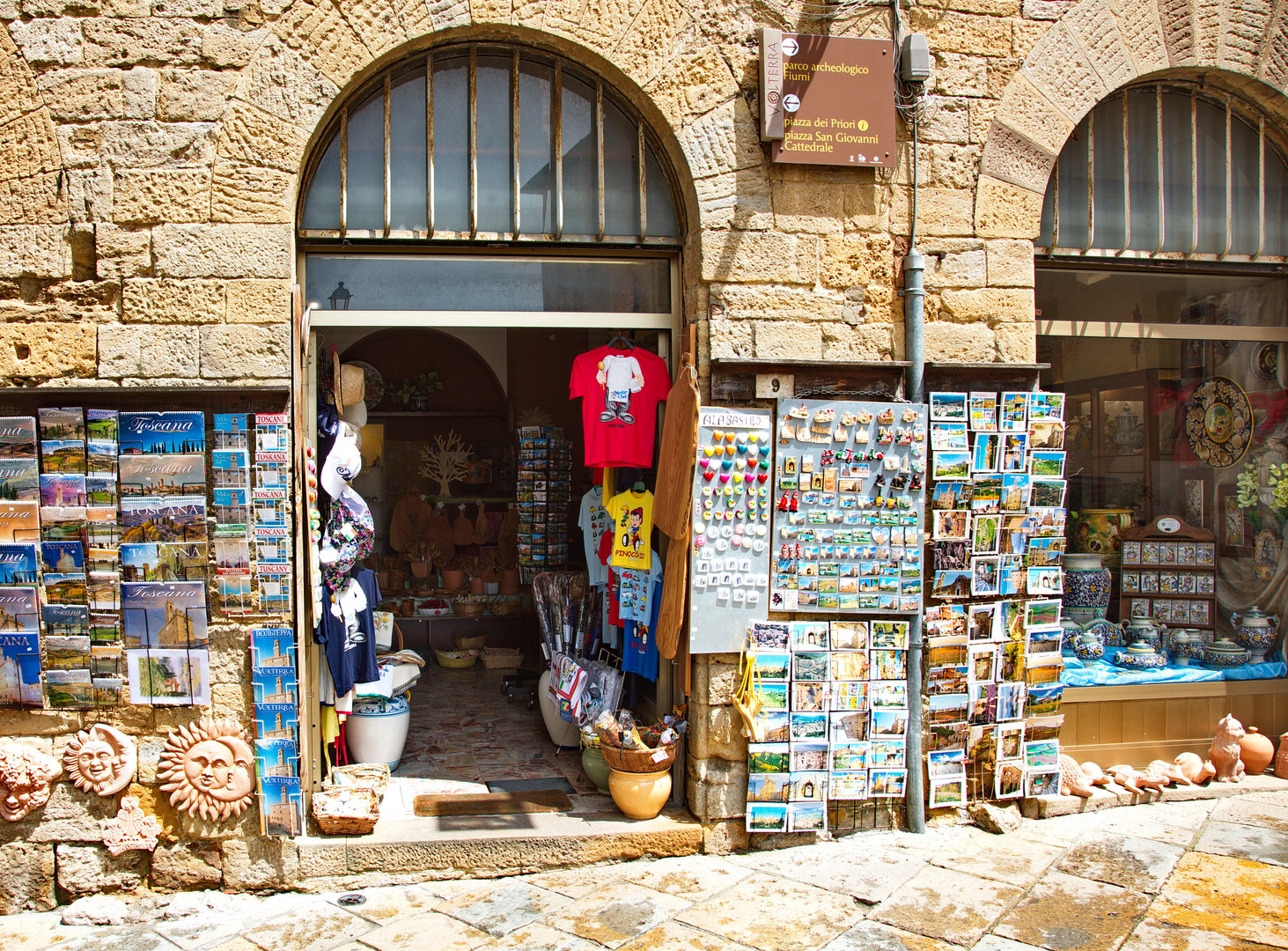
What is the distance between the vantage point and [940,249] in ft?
14.4

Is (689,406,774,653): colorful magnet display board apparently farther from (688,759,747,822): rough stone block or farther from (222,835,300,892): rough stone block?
(222,835,300,892): rough stone block

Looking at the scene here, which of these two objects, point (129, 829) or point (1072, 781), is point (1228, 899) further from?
point (129, 829)

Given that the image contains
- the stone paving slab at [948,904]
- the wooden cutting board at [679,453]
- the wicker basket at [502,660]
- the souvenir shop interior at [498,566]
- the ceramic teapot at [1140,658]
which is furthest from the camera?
the wicker basket at [502,660]

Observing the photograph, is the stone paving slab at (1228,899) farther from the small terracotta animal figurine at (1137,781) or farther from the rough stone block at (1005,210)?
the rough stone block at (1005,210)

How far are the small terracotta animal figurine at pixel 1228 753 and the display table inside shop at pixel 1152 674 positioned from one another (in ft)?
0.93

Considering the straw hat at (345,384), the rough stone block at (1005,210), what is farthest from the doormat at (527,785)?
the rough stone block at (1005,210)

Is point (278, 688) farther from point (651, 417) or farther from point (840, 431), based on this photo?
point (840, 431)

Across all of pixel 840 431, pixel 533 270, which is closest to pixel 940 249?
pixel 840 431

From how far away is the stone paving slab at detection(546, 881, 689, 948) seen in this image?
3416 mm

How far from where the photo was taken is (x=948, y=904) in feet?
11.9

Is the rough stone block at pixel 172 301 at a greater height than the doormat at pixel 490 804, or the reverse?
the rough stone block at pixel 172 301

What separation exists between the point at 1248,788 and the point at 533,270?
467cm

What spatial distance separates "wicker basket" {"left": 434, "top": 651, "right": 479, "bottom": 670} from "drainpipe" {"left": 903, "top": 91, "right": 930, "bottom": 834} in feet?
14.4

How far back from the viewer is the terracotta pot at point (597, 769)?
4594mm
